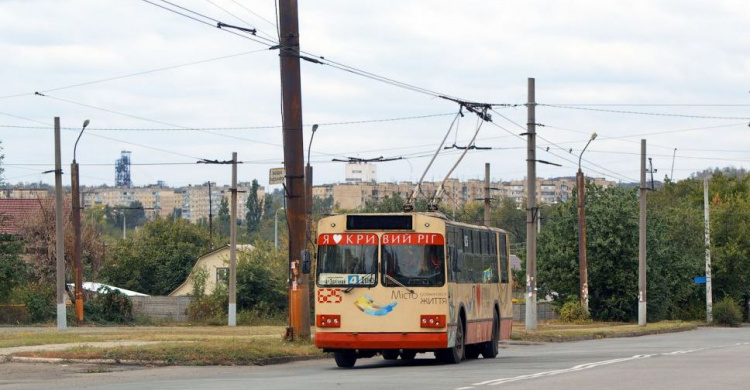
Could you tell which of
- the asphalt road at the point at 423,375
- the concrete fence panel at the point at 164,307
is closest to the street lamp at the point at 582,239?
the concrete fence panel at the point at 164,307

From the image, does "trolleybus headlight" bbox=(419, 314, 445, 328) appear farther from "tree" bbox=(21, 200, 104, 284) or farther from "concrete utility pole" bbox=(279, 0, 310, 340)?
"tree" bbox=(21, 200, 104, 284)

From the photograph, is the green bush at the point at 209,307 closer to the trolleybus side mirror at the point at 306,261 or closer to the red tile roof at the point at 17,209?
the red tile roof at the point at 17,209

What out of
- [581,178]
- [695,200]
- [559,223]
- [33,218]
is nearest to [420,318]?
[581,178]

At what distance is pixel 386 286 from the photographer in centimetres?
2452

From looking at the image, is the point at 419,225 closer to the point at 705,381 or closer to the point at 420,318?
the point at 420,318

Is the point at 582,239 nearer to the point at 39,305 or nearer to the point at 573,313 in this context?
the point at 573,313

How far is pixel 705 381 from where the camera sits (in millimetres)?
19141

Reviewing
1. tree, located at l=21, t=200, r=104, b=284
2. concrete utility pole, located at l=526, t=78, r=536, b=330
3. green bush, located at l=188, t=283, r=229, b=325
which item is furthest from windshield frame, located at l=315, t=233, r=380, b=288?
tree, located at l=21, t=200, r=104, b=284

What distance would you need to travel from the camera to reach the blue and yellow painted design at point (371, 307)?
24.4 m

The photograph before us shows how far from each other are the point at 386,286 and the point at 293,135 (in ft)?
17.9

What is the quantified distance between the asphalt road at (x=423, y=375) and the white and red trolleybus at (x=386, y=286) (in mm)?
562

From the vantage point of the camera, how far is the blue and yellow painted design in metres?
24.4

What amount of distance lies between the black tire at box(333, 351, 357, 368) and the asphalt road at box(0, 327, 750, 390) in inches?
8.7

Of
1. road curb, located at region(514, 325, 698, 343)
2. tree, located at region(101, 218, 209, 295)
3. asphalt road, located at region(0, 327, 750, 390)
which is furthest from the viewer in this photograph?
tree, located at region(101, 218, 209, 295)
